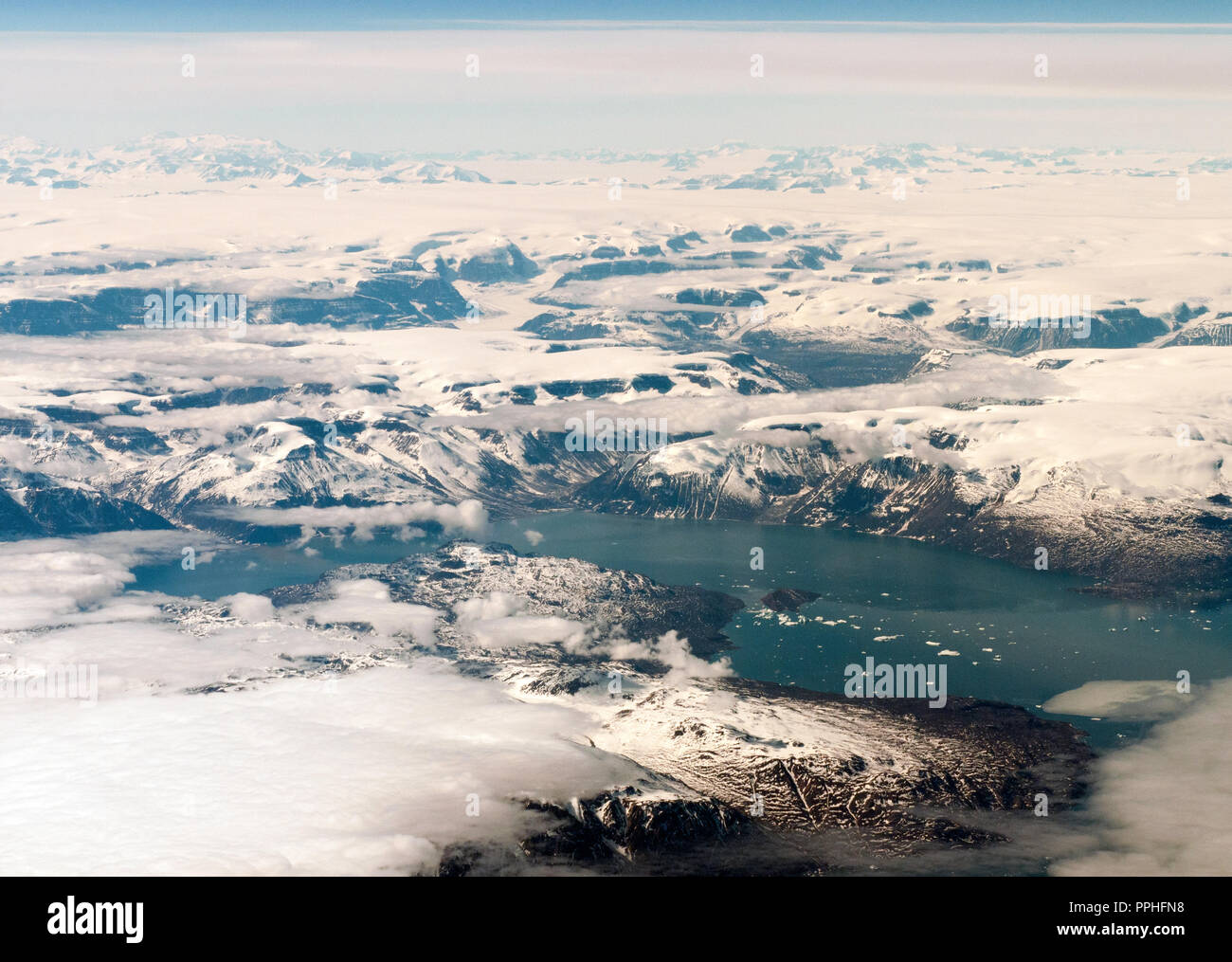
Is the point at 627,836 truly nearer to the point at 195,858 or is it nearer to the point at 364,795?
the point at 364,795

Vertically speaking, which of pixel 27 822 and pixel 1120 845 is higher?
pixel 27 822

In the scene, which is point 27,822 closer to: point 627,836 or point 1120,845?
point 627,836
